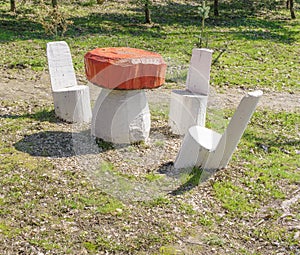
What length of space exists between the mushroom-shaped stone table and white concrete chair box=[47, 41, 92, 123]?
715 mm

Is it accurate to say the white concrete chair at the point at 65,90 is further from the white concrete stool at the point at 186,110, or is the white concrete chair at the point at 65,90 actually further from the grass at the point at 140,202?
the white concrete stool at the point at 186,110

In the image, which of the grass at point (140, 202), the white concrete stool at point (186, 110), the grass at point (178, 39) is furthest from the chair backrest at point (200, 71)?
the grass at point (178, 39)

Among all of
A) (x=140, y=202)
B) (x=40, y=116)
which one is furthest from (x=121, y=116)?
(x=40, y=116)

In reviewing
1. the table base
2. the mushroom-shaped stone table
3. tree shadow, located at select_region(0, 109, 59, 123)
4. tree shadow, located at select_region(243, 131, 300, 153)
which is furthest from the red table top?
tree shadow, located at select_region(243, 131, 300, 153)

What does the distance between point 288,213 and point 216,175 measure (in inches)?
44.8

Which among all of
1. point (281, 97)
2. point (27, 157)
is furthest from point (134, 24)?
point (27, 157)

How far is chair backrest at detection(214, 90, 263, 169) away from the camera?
5699 millimetres

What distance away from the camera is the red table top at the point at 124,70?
248 inches

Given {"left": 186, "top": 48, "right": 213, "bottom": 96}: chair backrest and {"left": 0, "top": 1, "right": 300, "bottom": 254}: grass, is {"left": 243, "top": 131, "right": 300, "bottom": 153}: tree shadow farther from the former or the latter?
{"left": 186, "top": 48, "right": 213, "bottom": 96}: chair backrest

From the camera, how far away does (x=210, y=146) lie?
6.24 m

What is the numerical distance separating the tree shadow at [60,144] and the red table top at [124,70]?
Answer: 967 millimetres

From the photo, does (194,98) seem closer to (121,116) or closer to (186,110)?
(186,110)

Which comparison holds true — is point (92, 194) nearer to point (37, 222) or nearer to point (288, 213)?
point (37, 222)

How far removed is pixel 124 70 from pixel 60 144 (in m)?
1.54
